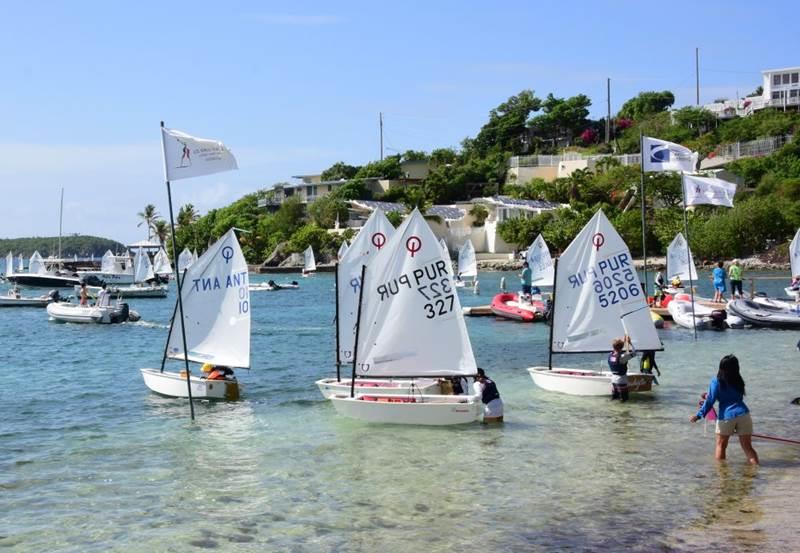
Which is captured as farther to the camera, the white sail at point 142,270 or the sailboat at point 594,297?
the white sail at point 142,270

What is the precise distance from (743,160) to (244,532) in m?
116

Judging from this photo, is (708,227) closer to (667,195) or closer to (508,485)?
(667,195)

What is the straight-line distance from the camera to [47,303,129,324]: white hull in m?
51.5

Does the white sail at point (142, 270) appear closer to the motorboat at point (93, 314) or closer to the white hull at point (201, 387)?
the motorboat at point (93, 314)

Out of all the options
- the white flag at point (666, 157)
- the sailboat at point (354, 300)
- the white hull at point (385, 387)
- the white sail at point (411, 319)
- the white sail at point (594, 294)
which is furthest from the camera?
the white flag at point (666, 157)

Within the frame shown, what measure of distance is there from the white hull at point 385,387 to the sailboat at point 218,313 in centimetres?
277

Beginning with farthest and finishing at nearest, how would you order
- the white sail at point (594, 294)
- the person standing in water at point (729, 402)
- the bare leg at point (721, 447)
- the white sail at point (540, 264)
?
the white sail at point (540, 264), the white sail at point (594, 294), the bare leg at point (721, 447), the person standing in water at point (729, 402)

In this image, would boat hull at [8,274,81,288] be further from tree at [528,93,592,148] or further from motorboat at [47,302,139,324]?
tree at [528,93,592,148]

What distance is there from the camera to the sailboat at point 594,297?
24266mm

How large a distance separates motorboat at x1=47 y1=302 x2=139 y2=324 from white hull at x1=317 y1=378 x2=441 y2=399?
3154 centimetres

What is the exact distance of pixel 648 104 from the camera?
161m

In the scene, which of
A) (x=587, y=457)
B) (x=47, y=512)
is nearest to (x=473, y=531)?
(x=587, y=457)

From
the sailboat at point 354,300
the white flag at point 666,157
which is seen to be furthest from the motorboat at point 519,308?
the sailboat at point 354,300

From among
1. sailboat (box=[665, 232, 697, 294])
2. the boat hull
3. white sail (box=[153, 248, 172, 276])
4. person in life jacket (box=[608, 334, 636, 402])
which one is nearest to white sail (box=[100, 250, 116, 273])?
the boat hull
